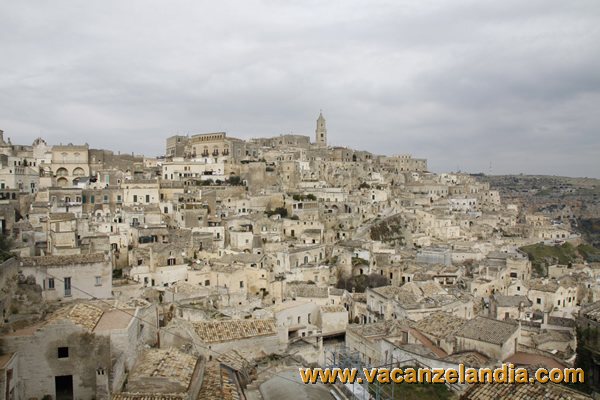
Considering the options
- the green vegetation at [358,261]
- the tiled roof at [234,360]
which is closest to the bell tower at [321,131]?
the green vegetation at [358,261]

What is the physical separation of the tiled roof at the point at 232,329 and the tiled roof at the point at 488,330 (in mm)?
7277

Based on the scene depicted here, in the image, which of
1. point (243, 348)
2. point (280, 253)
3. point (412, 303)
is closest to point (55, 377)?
point (243, 348)

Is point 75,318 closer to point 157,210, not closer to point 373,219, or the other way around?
point 157,210

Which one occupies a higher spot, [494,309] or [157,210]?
[157,210]

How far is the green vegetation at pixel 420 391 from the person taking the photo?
40.6ft

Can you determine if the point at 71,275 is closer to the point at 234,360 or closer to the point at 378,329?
the point at 234,360

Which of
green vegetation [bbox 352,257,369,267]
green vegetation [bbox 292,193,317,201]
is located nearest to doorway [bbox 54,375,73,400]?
green vegetation [bbox 352,257,369,267]

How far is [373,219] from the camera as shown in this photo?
52219mm

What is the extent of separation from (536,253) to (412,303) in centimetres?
2974

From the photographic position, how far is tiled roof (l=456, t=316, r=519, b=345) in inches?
700

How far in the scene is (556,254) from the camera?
5134 centimetres

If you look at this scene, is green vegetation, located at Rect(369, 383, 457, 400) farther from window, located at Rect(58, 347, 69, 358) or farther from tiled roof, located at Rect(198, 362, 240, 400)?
window, located at Rect(58, 347, 69, 358)

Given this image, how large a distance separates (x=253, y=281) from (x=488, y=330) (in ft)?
44.4

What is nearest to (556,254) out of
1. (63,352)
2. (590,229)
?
(590,229)
